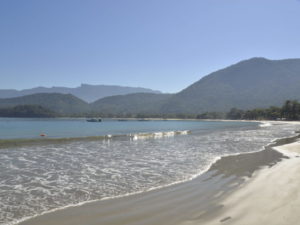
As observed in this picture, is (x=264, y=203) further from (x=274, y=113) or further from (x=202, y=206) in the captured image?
(x=274, y=113)

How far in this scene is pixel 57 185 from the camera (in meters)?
10.3

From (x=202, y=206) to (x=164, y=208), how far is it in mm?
1043

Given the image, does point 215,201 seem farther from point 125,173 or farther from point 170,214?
point 125,173

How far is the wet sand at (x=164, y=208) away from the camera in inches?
252

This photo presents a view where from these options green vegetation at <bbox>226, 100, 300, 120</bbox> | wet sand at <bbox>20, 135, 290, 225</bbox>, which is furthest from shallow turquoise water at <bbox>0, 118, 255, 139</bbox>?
green vegetation at <bbox>226, 100, 300, 120</bbox>

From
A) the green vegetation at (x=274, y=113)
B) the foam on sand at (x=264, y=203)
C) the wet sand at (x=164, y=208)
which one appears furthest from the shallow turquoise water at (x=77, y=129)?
the green vegetation at (x=274, y=113)

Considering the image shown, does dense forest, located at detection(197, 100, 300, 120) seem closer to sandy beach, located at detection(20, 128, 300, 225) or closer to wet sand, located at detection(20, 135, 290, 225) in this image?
sandy beach, located at detection(20, 128, 300, 225)

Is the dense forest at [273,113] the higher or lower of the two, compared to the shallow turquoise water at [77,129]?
higher

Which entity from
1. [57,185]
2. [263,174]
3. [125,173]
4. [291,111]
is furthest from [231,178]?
[291,111]

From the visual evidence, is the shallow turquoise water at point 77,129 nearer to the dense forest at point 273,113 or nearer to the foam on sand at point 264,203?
the foam on sand at point 264,203

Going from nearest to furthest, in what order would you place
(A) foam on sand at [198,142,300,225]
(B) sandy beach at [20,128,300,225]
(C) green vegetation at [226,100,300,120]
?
(A) foam on sand at [198,142,300,225] → (B) sandy beach at [20,128,300,225] → (C) green vegetation at [226,100,300,120]

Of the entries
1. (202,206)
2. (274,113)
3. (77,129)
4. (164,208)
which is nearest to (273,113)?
(274,113)

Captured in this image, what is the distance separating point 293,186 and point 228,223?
4067mm

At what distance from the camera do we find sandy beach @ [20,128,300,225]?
249 inches
